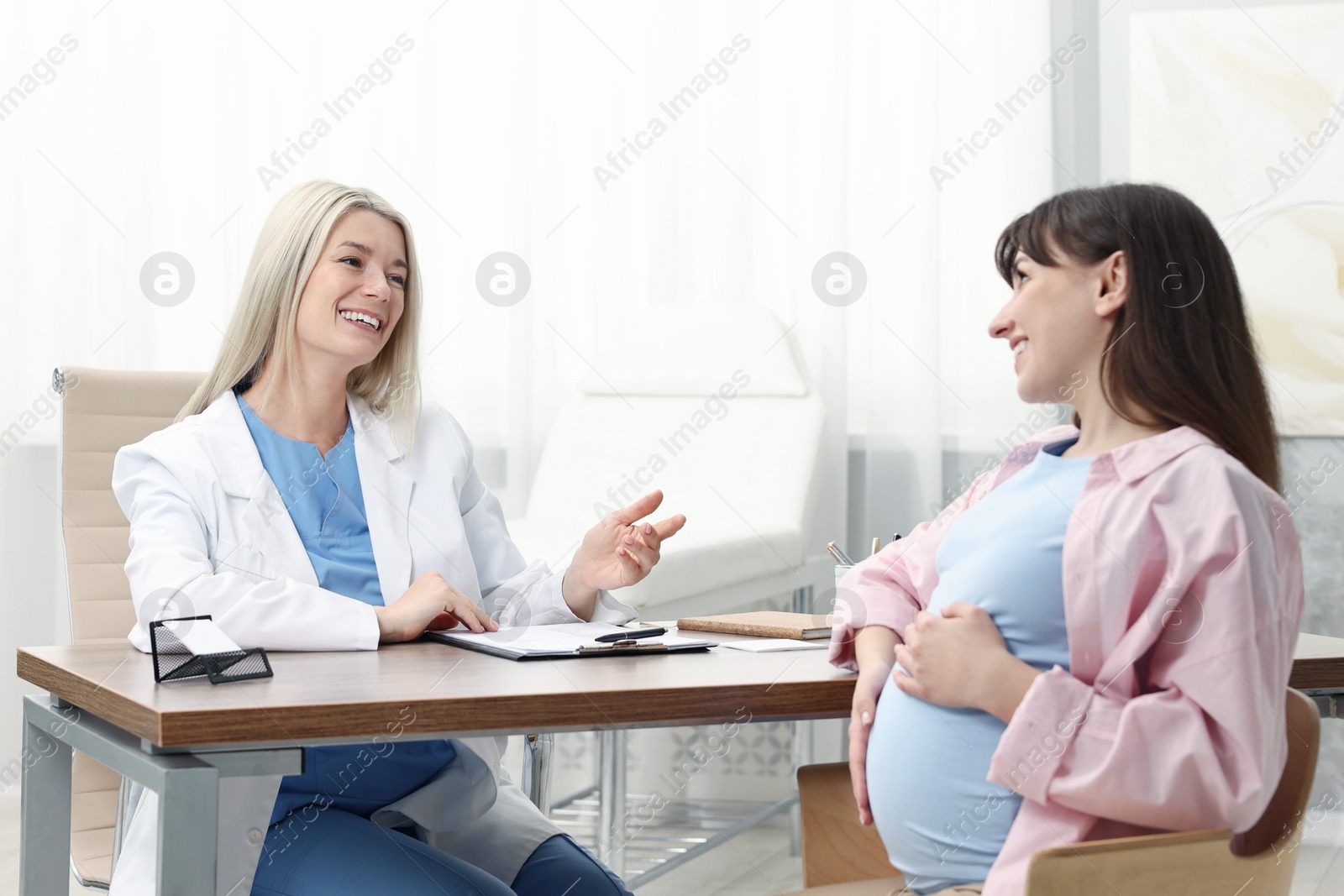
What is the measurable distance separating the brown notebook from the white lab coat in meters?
0.13

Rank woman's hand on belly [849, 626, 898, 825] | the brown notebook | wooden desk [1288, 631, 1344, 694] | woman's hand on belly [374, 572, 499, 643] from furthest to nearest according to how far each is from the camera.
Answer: the brown notebook, woman's hand on belly [374, 572, 499, 643], wooden desk [1288, 631, 1344, 694], woman's hand on belly [849, 626, 898, 825]

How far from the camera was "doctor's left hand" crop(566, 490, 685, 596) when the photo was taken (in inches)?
60.0

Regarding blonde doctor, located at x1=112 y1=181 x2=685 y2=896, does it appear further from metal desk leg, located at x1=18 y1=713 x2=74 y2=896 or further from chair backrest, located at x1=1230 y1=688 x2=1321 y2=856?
chair backrest, located at x1=1230 y1=688 x2=1321 y2=856

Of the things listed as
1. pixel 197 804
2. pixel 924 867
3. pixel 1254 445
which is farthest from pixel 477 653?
pixel 1254 445

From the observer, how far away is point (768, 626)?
4.97 ft

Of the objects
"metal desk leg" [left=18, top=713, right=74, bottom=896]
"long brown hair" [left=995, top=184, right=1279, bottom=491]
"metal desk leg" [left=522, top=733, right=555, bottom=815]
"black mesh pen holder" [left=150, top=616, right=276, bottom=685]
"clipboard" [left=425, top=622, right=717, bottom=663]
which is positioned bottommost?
"metal desk leg" [left=522, top=733, right=555, bottom=815]

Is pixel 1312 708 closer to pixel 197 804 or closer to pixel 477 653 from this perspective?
pixel 477 653

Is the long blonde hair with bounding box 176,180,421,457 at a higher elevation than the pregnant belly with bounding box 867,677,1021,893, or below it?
higher

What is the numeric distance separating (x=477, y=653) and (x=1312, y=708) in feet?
2.55

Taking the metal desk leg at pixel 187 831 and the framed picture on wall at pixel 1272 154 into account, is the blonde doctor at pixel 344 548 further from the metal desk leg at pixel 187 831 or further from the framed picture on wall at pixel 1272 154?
the framed picture on wall at pixel 1272 154

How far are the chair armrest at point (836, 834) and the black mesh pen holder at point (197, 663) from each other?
21.7 inches

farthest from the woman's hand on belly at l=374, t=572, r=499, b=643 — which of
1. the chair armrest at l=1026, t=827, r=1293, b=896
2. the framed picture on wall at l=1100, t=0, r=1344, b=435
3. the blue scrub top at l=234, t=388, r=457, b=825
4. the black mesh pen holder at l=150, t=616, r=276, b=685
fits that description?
the framed picture on wall at l=1100, t=0, r=1344, b=435

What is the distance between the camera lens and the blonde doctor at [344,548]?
1278mm

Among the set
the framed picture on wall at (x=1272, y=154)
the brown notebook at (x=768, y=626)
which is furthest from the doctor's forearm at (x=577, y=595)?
the framed picture on wall at (x=1272, y=154)
